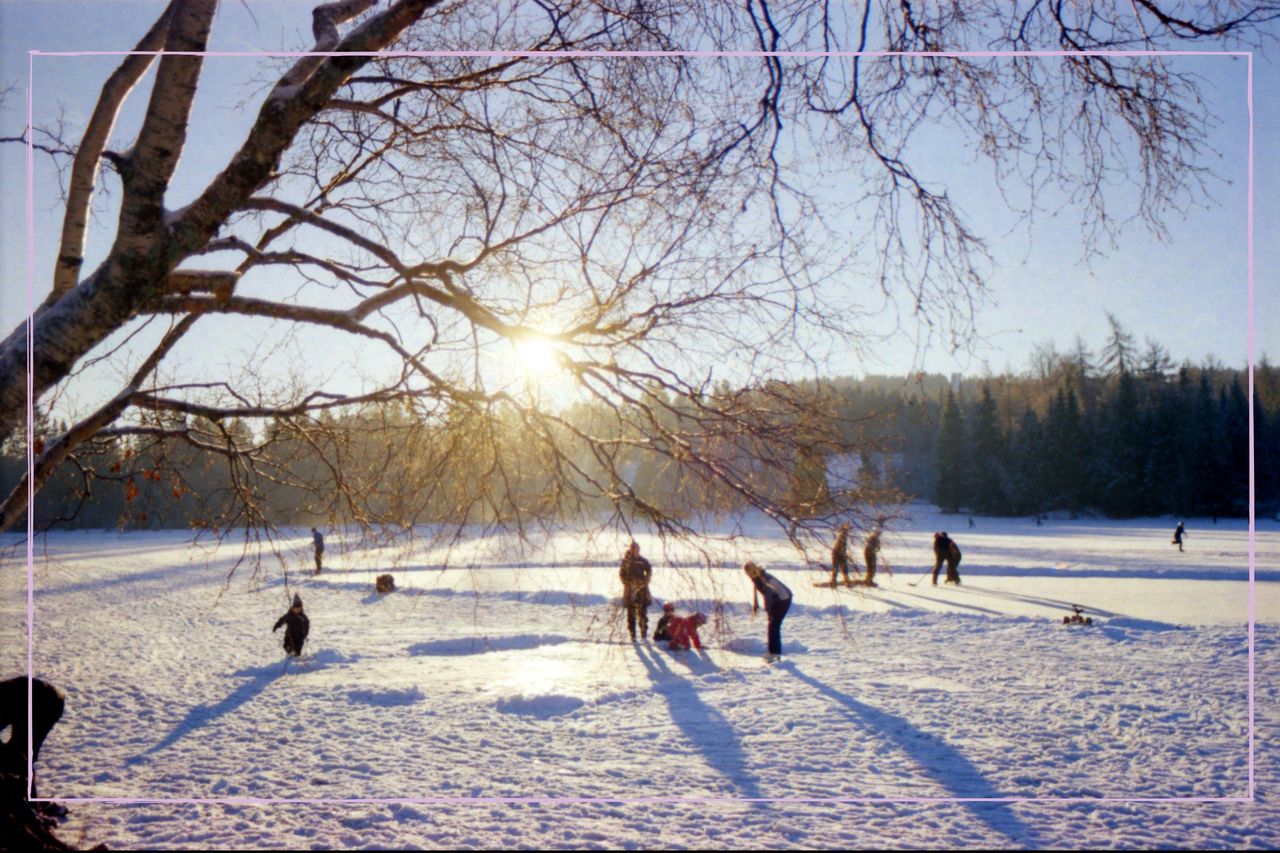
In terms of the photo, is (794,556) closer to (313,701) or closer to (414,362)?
(414,362)

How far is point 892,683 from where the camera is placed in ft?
32.0

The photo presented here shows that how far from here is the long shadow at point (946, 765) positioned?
16.8 feet

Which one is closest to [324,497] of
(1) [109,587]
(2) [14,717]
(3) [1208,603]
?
(2) [14,717]

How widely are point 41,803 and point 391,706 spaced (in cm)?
410

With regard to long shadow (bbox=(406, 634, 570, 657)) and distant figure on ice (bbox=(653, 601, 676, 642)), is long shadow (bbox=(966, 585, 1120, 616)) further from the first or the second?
long shadow (bbox=(406, 634, 570, 657))

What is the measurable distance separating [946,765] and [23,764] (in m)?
6.34

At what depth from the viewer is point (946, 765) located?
21.5 ft

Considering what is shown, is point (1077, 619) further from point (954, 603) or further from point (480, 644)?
point (480, 644)

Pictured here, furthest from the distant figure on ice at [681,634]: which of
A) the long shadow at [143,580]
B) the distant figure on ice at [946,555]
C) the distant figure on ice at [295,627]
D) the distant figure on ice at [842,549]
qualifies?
the long shadow at [143,580]

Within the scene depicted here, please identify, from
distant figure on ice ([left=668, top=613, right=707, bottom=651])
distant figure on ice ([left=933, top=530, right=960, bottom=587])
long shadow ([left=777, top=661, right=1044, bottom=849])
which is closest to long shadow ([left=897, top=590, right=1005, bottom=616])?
distant figure on ice ([left=933, top=530, right=960, bottom=587])

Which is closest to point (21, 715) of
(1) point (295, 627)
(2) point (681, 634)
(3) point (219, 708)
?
(3) point (219, 708)

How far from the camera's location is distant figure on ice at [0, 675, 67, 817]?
5293 millimetres

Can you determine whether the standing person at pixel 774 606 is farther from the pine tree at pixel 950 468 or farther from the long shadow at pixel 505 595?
the pine tree at pixel 950 468

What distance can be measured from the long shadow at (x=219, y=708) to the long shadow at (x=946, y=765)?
6.43 meters
